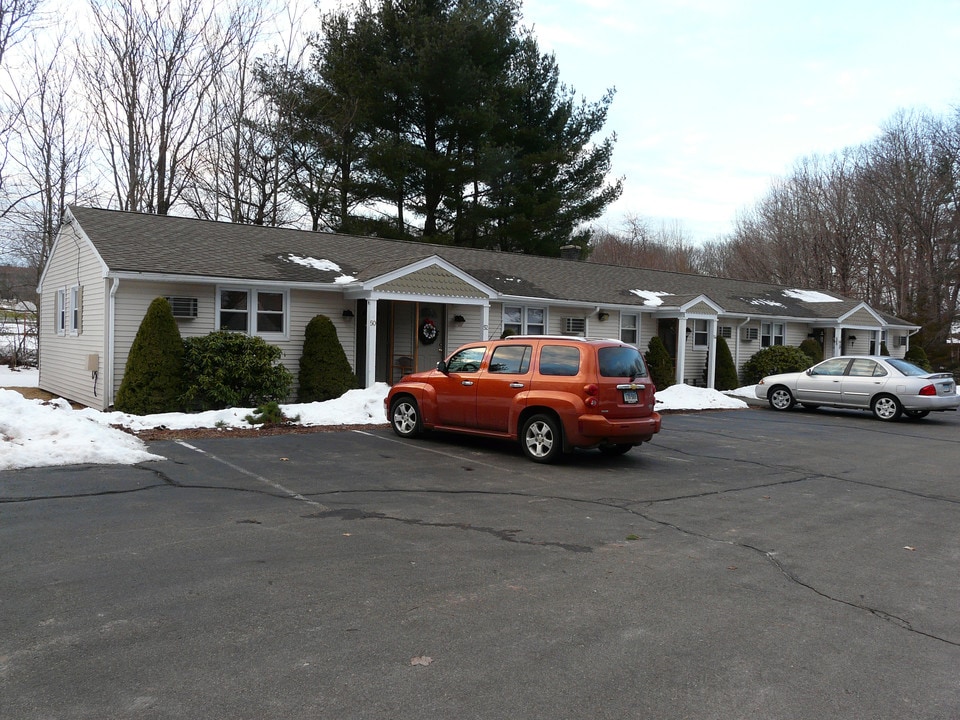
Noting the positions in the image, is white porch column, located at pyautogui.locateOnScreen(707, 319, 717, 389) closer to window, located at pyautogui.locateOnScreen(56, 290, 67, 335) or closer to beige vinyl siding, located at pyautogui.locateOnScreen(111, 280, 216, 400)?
beige vinyl siding, located at pyautogui.locateOnScreen(111, 280, 216, 400)

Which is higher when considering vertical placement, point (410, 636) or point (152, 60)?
point (152, 60)

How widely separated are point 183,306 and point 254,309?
4.99 ft

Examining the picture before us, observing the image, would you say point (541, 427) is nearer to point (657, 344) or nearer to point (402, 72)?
point (657, 344)

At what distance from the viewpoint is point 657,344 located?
2298 cm

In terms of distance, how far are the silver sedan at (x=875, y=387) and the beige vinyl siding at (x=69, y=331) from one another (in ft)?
53.5

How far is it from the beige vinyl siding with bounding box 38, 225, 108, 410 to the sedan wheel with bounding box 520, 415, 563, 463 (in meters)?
9.42

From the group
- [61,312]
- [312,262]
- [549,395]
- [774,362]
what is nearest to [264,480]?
[549,395]

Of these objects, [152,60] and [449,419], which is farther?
[152,60]

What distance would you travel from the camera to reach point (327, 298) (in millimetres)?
17766

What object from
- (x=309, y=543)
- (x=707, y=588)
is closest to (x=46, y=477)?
(x=309, y=543)

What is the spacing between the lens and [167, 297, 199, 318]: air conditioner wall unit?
15523 millimetres

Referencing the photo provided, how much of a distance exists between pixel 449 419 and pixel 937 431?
10.9 m

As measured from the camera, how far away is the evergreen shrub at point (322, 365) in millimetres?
16516

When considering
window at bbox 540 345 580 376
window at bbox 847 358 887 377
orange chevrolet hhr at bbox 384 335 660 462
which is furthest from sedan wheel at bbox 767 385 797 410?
window at bbox 540 345 580 376
